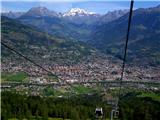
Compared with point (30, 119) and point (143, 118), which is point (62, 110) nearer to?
point (30, 119)

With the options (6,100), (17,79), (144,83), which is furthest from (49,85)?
(6,100)

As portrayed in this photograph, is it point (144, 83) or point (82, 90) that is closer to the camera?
point (82, 90)

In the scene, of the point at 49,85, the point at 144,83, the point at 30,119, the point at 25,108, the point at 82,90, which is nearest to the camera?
the point at 30,119

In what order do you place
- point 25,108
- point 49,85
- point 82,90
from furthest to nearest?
1. point 49,85
2. point 82,90
3. point 25,108

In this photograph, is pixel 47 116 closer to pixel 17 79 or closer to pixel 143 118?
pixel 143 118

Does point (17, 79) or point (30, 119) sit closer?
point (30, 119)

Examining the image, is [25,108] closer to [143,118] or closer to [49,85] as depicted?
[143,118]

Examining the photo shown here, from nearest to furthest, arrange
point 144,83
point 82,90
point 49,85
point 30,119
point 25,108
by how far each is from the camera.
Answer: point 30,119
point 25,108
point 82,90
point 49,85
point 144,83

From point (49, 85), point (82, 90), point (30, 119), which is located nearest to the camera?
point (30, 119)

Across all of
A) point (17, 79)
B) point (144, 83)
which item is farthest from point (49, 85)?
point (144, 83)
